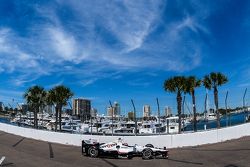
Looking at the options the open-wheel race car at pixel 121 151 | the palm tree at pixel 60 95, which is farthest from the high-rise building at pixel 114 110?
the palm tree at pixel 60 95

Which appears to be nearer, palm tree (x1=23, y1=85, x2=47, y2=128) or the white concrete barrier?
the white concrete barrier

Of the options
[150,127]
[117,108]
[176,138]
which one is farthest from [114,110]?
[150,127]

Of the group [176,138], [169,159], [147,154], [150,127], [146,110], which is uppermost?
[146,110]

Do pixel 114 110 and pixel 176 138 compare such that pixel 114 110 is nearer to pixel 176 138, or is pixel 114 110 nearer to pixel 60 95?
pixel 176 138

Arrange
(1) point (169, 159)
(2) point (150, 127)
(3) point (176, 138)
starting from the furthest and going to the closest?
(2) point (150, 127), (3) point (176, 138), (1) point (169, 159)

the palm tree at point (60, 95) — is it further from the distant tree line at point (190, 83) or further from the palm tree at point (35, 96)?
the distant tree line at point (190, 83)

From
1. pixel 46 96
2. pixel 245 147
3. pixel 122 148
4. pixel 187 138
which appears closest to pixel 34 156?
pixel 122 148

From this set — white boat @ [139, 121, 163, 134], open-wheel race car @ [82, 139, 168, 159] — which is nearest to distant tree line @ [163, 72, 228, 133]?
white boat @ [139, 121, 163, 134]

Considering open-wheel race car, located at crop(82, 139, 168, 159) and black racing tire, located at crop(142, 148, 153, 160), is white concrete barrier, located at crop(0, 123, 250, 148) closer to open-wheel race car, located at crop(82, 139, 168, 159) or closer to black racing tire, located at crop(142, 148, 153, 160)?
open-wheel race car, located at crop(82, 139, 168, 159)

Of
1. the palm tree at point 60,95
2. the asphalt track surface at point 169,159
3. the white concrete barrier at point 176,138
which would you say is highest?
the palm tree at point 60,95

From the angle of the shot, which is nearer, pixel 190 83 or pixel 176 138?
pixel 176 138

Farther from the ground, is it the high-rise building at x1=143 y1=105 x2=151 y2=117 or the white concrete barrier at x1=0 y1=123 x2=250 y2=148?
the high-rise building at x1=143 y1=105 x2=151 y2=117

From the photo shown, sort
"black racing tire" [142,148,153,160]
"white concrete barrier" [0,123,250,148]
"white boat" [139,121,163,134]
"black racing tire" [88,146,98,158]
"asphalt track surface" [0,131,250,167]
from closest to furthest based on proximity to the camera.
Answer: "asphalt track surface" [0,131,250,167], "black racing tire" [142,148,153,160], "black racing tire" [88,146,98,158], "white concrete barrier" [0,123,250,148], "white boat" [139,121,163,134]

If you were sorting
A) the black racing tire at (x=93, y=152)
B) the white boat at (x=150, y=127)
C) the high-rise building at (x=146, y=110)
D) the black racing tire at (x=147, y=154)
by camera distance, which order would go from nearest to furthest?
the black racing tire at (x=147, y=154) < the black racing tire at (x=93, y=152) < the high-rise building at (x=146, y=110) < the white boat at (x=150, y=127)
